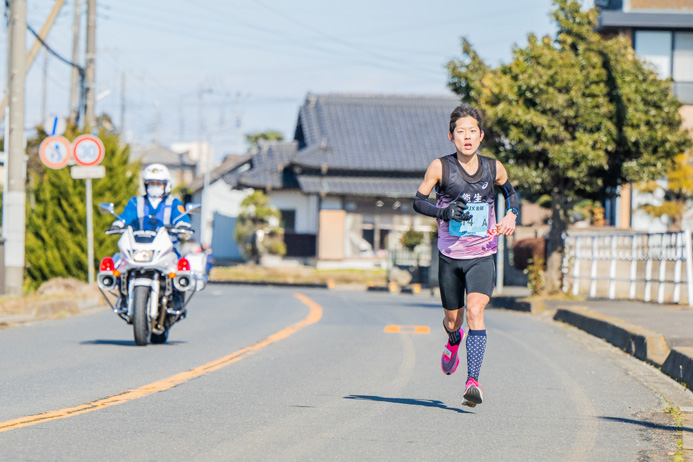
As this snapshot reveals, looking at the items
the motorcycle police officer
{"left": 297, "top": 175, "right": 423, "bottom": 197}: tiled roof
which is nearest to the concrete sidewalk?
the motorcycle police officer

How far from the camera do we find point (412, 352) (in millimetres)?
11219

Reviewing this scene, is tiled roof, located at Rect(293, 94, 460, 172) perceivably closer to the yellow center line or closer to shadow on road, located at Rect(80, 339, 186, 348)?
shadow on road, located at Rect(80, 339, 186, 348)

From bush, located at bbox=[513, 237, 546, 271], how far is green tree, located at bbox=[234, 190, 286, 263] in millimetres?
15108

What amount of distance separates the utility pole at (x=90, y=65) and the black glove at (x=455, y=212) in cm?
1867

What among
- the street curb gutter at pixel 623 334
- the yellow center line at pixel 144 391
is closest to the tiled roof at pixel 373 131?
the street curb gutter at pixel 623 334

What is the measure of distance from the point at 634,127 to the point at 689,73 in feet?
53.2

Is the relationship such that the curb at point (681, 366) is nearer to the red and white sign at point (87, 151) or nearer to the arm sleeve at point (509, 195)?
the arm sleeve at point (509, 195)

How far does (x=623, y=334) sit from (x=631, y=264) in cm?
897

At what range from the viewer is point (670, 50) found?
115 ft

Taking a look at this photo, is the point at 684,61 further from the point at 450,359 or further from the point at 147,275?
the point at 450,359

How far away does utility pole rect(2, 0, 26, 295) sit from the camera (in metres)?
17.2

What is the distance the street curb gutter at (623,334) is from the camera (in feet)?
36.0

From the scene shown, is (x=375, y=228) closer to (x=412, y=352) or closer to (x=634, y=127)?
(x=634, y=127)

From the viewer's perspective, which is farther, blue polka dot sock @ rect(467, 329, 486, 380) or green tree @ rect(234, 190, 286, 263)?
green tree @ rect(234, 190, 286, 263)
